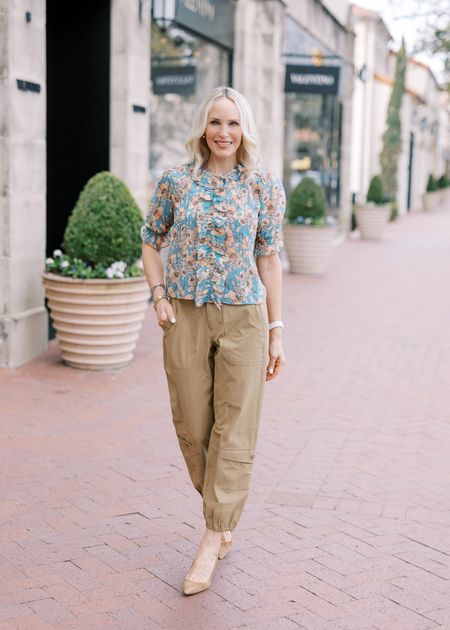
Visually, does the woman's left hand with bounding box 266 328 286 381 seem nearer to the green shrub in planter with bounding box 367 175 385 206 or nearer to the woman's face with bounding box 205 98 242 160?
the woman's face with bounding box 205 98 242 160

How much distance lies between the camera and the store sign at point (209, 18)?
1124cm

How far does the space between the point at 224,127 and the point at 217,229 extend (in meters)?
0.41

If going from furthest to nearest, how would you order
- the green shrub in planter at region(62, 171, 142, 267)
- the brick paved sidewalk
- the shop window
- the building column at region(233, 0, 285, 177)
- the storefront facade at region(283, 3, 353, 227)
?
the shop window
the storefront facade at region(283, 3, 353, 227)
the building column at region(233, 0, 285, 177)
the green shrub in planter at region(62, 171, 142, 267)
the brick paved sidewalk

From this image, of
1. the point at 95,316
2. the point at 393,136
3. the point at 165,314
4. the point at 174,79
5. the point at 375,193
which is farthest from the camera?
the point at 393,136

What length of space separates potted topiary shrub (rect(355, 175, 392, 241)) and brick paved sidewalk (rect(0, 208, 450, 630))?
1407cm

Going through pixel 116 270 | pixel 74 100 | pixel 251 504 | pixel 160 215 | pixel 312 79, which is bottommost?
pixel 251 504

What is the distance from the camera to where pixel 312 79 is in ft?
53.3

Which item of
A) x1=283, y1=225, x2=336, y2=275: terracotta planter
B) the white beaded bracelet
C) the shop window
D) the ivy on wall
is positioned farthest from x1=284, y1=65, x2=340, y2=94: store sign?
the ivy on wall

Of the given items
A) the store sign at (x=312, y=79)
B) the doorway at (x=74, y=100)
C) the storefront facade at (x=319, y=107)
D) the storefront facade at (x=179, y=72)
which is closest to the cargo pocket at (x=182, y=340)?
the doorway at (x=74, y=100)

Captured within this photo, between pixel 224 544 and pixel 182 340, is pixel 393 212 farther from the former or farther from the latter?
pixel 182 340

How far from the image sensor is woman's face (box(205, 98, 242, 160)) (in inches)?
145

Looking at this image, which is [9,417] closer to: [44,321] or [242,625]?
[44,321]

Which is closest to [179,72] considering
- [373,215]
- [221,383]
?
[221,383]

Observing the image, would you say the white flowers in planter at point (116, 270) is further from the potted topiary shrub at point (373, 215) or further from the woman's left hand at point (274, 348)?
the potted topiary shrub at point (373, 215)
